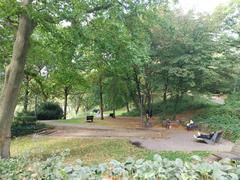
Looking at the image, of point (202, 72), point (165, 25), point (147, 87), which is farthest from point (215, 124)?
point (165, 25)

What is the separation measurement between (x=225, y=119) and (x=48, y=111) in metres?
15.1

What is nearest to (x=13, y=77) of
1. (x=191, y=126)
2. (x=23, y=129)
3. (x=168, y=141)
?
(x=168, y=141)

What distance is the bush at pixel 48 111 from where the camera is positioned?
24.6 metres

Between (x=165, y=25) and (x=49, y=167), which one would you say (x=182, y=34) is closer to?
(x=165, y=25)

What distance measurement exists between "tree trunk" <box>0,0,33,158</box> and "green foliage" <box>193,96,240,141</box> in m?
10.3

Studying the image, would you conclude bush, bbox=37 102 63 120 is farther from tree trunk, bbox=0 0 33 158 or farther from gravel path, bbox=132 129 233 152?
tree trunk, bbox=0 0 33 158

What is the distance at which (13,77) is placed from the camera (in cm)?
905

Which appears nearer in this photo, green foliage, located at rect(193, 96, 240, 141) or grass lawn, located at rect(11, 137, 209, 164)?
grass lawn, located at rect(11, 137, 209, 164)

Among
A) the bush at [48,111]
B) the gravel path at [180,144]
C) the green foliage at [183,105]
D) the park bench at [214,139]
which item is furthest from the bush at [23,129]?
the park bench at [214,139]

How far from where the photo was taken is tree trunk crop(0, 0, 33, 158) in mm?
8922

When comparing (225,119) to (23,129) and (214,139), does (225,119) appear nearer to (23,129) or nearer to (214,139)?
(214,139)

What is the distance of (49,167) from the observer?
2.80 m

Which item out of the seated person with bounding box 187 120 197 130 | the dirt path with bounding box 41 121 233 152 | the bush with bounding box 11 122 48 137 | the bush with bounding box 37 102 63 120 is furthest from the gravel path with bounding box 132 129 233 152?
the bush with bounding box 37 102 63 120

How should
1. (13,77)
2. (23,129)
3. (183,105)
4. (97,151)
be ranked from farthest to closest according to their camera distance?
1. (183,105)
2. (23,129)
3. (97,151)
4. (13,77)
